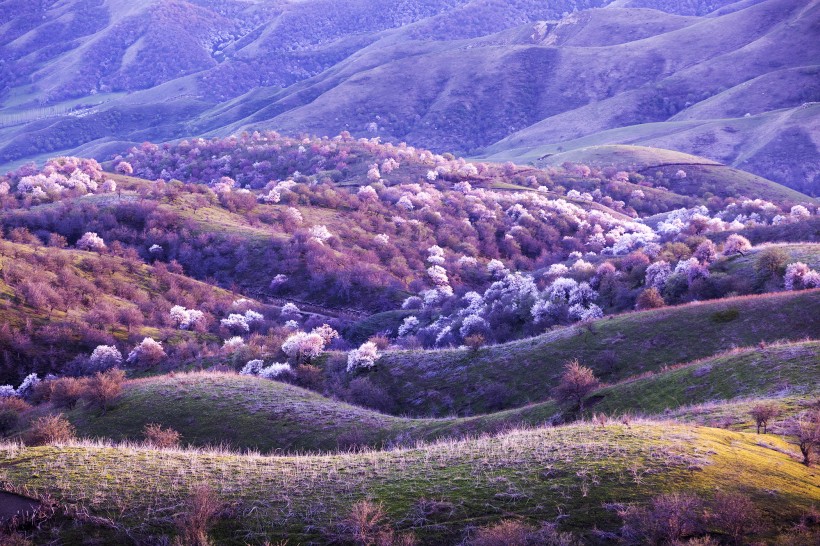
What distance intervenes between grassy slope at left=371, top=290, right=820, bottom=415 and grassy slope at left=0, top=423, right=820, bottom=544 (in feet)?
54.7

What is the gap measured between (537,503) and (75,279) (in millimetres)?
71284

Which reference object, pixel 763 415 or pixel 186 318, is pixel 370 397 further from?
pixel 186 318

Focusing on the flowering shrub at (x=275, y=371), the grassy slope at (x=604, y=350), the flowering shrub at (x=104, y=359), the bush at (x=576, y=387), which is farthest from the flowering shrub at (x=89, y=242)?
the bush at (x=576, y=387)

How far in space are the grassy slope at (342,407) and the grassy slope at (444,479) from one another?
6789 millimetres

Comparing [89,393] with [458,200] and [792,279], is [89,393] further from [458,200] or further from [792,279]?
[458,200]

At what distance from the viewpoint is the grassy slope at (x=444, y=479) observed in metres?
13.5

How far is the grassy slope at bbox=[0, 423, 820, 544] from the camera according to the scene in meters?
13.5

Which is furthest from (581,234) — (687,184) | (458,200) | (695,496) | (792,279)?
(695,496)

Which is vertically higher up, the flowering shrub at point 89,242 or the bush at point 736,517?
the bush at point 736,517

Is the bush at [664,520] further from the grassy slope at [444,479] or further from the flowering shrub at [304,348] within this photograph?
the flowering shrub at [304,348]

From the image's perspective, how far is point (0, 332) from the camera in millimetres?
55312

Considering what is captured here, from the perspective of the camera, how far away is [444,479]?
50.2 ft

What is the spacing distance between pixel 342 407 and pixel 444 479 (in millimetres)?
17142

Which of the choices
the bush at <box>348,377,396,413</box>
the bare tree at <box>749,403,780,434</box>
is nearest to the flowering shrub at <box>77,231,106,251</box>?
the bush at <box>348,377,396,413</box>
